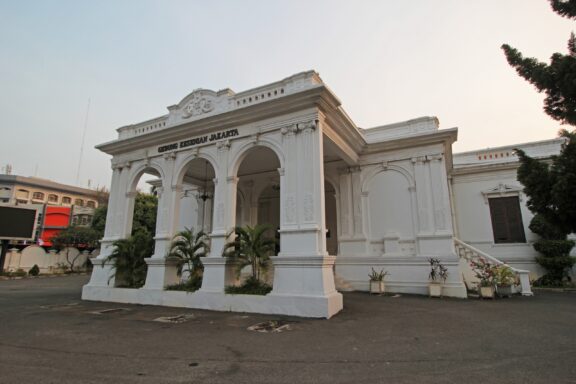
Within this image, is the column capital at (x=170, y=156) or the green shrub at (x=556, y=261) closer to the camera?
the column capital at (x=170, y=156)

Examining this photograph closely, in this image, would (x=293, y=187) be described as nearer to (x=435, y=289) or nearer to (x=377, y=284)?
(x=377, y=284)

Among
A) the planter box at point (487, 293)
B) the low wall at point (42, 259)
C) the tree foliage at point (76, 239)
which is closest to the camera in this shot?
the planter box at point (487, 293)

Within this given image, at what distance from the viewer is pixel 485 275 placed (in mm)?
9906

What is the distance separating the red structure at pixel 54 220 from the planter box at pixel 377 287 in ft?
133

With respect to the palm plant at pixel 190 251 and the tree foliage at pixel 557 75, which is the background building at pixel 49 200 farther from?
the tree foliage at pixel 557 75

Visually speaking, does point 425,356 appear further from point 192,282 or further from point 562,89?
point 192,282

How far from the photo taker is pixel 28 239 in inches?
843

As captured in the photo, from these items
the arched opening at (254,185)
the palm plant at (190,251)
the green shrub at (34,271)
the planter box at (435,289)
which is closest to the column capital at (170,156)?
the palm plant at (190,251)

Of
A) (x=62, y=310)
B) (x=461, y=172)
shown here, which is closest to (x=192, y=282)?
(x=62, y=310)

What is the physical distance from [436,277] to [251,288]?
20.0 ft

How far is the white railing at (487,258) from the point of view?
1026 cm

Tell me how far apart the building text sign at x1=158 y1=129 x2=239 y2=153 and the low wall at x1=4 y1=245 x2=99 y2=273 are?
19109mm

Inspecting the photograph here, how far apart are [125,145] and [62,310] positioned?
19.2ft

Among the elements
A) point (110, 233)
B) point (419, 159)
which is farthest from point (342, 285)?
point (110, 233)
